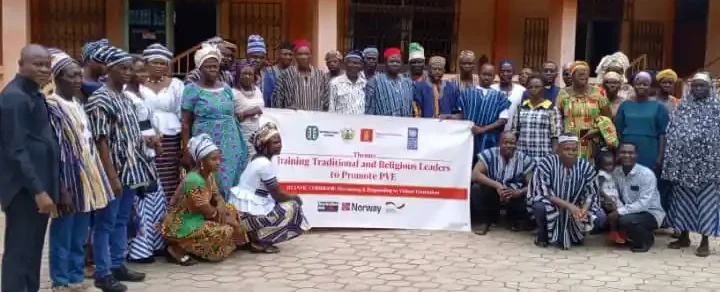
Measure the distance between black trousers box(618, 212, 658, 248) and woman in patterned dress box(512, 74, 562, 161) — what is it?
2.81 feet

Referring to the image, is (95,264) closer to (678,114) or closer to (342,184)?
(342,184)

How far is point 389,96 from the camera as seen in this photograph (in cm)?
671

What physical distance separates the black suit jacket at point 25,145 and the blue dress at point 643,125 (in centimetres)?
478

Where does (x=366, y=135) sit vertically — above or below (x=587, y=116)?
below

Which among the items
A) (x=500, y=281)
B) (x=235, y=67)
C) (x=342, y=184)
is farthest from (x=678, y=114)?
(x=235, y=67)

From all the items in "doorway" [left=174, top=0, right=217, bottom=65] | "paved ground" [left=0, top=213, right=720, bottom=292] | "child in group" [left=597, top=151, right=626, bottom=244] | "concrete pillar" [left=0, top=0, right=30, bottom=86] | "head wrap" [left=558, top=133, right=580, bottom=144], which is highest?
"doorway" [left=174, top=0, right=217, bottom=65]

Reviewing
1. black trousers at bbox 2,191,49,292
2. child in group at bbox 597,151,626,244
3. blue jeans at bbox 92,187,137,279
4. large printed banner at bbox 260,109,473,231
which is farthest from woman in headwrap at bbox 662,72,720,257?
black trousers at bbox 2,191,49,292

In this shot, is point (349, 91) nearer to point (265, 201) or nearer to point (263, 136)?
point (263, 136)

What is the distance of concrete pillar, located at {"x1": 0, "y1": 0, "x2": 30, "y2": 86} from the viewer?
31.7ft

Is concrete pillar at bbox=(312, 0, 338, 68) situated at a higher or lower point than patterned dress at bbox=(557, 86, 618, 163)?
higher

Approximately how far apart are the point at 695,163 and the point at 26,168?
5097 mm

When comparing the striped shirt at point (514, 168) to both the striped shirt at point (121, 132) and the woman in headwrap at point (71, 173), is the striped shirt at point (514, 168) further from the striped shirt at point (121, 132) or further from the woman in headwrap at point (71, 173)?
the woman in headwrap at point (71, 173)

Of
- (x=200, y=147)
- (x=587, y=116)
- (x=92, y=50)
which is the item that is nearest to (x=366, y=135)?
(x=200, y=147)

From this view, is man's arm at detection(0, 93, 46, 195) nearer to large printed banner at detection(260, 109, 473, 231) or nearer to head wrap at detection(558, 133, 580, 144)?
large printed banner at detection(260, 109, 473, 231)
